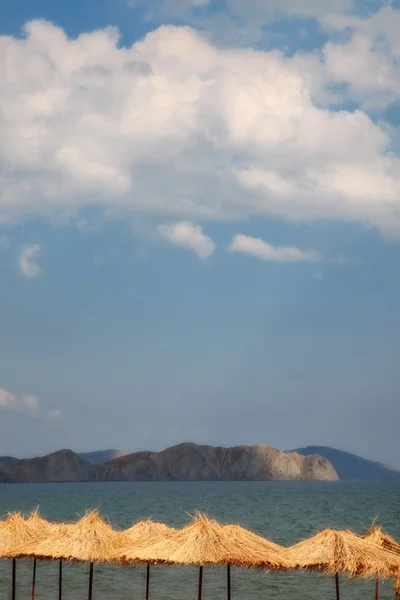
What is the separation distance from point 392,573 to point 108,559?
670cm

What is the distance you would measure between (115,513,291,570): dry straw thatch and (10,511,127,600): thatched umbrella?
0.67m

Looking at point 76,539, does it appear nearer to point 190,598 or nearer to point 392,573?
point 392,573

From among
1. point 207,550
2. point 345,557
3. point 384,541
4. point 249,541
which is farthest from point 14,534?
point 384,541

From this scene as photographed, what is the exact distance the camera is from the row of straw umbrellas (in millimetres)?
18484

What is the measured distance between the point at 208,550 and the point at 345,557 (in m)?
3.12

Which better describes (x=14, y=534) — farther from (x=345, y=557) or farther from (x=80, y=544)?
(x=345, y=557)

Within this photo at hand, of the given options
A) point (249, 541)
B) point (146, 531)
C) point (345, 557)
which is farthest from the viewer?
point (146, 531)

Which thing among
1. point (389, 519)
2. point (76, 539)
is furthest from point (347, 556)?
point (389, 519)

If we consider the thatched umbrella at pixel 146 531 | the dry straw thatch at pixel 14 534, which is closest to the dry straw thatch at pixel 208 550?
the thatched umbrella at pixel 146 531

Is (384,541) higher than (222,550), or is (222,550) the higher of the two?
(384,541)

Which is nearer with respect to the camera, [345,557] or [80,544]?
[345,557]

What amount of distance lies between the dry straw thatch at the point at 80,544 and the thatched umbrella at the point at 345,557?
4.42m

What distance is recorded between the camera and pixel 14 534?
2159cm

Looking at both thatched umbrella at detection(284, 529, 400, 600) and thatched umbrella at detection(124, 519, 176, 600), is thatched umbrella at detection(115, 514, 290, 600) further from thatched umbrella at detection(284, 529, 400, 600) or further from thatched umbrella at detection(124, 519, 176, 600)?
thatched umbrella at detection(124, 519, 176, 600)
